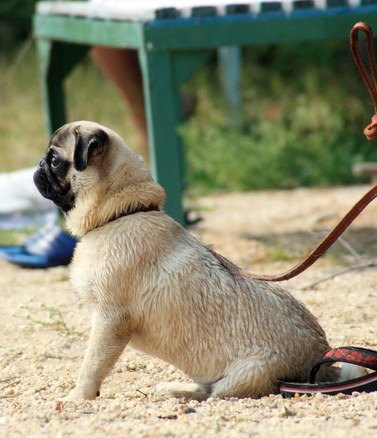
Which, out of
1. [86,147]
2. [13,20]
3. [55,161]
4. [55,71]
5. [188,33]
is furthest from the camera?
[13,20]

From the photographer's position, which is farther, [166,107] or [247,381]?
[166,107]

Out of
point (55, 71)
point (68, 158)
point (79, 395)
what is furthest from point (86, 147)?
point (55, 71)

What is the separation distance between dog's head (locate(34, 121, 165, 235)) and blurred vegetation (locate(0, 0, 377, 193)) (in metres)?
2.69

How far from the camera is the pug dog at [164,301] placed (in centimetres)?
295

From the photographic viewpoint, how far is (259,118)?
29.5ft

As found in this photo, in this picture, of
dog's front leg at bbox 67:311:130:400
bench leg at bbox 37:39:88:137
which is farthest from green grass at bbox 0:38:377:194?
dog's front leg at bbox 67:311:130:400

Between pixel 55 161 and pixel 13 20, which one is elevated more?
pixel 13 20

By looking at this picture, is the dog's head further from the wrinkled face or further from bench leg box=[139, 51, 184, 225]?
bench leg box=[139, 51, 184, 225]

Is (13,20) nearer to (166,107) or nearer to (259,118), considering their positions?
(259,118)

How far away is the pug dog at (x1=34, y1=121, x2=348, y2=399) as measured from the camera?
2949mm

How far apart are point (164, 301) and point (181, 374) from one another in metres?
0.56

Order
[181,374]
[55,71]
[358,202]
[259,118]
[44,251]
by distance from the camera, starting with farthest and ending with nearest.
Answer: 1. [259,118]
2. [55,71]
3. [44,251]
4. [181,374]
5. [358,202]

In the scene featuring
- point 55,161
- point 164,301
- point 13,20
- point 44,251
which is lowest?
point 44,251

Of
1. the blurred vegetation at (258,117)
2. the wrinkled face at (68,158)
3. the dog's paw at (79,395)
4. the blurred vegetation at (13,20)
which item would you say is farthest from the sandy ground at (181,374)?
the blurred vegetation at (13,20)
